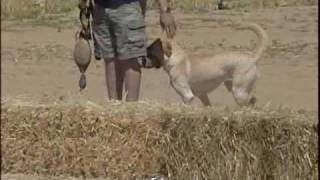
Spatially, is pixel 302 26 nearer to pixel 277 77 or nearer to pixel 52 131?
pixel 277 77

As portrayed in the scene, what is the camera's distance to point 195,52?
43.2 ft

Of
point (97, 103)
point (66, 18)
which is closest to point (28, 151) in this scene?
point (97, 103)

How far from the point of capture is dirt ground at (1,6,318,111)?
10117 mm

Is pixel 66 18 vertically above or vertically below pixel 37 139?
below

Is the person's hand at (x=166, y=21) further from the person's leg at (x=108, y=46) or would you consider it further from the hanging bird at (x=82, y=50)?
the hanging bird at (x=82, y=50)

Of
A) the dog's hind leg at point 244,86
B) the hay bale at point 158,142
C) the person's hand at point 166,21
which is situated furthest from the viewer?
the dog's hind leg at point 244,86

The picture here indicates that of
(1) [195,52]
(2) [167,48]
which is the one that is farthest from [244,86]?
(1) [195,52]

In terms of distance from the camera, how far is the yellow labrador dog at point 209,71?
26.4ft

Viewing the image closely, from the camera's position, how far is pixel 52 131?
6.04 m

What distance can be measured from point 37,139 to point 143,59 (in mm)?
1550

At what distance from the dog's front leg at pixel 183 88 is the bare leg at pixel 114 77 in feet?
3.10

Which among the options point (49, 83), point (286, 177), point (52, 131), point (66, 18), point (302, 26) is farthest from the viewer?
point (66, 18)

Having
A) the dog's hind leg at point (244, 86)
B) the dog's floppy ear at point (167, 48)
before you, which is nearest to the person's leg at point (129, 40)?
the dog's floppy ear at point (167, 48)

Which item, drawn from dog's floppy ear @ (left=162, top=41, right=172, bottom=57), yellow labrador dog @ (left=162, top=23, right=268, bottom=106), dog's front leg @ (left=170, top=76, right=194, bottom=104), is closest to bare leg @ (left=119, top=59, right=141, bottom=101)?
dog's floppy ear @ (left=162, top=41, right=172, bottom=57)
